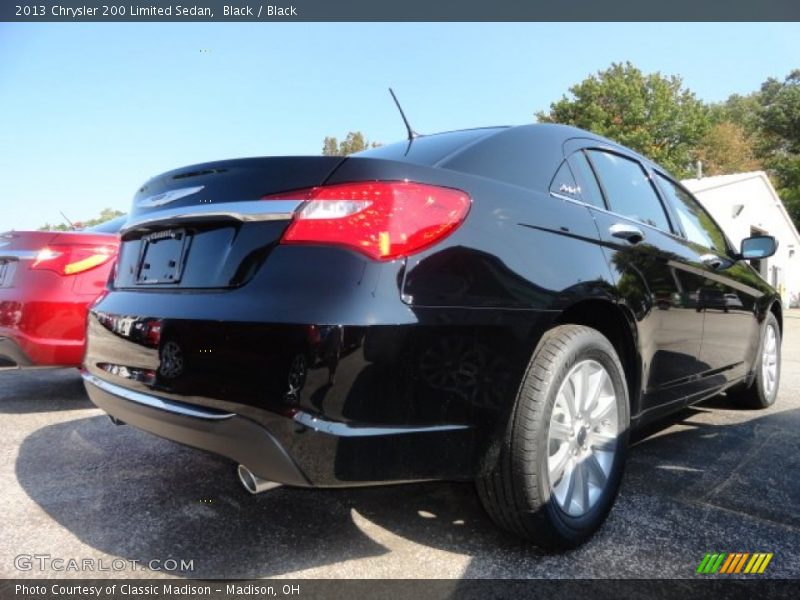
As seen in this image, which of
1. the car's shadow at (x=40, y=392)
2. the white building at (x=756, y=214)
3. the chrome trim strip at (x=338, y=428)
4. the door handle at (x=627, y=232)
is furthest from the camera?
the white building at (x=756, y=214)

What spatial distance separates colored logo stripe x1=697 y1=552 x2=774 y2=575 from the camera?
1792 mm

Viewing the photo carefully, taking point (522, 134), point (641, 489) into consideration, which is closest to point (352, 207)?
point (522, 134)

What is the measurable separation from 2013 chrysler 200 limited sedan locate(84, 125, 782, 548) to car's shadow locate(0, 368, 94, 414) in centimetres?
217

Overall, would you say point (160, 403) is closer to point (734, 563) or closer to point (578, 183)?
point (578, 183)

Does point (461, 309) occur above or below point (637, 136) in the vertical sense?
below

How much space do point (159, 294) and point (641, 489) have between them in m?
2.15

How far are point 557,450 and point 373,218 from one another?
3.47ft

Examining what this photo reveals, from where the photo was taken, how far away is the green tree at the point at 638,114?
3212 centimetres

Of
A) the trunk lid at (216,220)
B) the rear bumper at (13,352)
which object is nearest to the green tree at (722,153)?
the rear bumper at (13,352)

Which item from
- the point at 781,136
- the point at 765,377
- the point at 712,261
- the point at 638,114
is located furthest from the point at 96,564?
the point at 781,136

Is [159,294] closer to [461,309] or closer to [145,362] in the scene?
[145,362]

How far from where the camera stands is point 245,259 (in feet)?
5.12

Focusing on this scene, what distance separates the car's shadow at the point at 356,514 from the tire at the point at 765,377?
107cm

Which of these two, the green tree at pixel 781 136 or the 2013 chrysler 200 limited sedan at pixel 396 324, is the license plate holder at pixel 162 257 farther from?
the green tree at pixel 781 136
